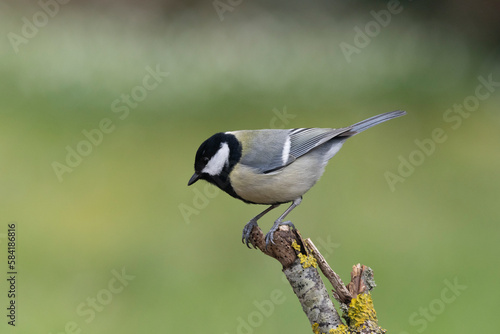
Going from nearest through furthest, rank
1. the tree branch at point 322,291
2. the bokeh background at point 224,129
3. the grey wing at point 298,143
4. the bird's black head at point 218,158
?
the tree branch at point 322,291
the bird's black head at point 218,158
the grey wing at point 298,143
the bokeh background at point 224,129

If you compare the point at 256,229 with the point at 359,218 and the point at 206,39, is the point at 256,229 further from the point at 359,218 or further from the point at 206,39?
the point at 206,39

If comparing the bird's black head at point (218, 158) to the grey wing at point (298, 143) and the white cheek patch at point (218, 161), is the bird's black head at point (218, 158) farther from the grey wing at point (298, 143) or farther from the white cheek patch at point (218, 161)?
the grey wing at point (298, 143)

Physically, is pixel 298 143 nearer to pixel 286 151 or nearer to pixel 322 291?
pixel 286 151

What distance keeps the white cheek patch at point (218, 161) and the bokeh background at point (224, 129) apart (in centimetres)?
115

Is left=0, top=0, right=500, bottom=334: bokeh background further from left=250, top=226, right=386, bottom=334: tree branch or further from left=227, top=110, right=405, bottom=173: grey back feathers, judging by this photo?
left=250, top=226, right=386, bottom=334: tree branch

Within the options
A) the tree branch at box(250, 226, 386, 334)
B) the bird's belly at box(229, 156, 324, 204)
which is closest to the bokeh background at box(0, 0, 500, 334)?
the bird's belly at box(229, 156, 324, 204)

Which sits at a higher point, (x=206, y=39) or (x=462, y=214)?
(x=206, y=39)

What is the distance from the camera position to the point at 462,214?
4.27 meters

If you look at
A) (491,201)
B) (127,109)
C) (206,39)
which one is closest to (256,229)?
(491,201)

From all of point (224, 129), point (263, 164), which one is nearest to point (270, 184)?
point (263, 164)

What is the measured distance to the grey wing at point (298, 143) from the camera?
2482 mm

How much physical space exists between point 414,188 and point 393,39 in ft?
6.00

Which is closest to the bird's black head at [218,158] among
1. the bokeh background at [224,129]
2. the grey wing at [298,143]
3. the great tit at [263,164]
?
the great tit at [263,164]

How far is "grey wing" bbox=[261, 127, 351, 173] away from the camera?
2482mm
